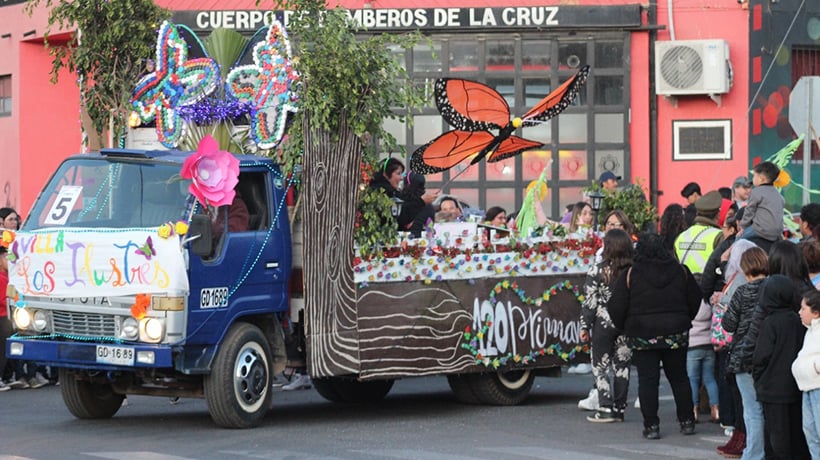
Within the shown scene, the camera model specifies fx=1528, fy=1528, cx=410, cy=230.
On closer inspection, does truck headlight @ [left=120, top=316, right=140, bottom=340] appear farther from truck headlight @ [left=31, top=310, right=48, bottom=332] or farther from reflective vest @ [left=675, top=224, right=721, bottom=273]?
reflective vest @ [left=675, top=224, right=721, bottom=273]

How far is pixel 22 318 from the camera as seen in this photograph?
12.6 meters

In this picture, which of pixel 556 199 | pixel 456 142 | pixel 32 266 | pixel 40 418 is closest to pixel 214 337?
pixel 32 266

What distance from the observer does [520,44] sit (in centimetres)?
2316

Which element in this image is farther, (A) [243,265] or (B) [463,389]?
(B) [463,389]

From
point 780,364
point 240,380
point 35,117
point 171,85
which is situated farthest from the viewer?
point 35,117

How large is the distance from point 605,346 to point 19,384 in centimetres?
711

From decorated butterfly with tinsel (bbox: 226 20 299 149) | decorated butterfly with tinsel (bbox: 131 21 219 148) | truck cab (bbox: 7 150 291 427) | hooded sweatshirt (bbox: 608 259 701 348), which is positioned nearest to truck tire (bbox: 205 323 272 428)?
truck cab (bbox: 7 150 291 427)

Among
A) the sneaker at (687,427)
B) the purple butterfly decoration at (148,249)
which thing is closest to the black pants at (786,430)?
the sneaker at (687,427)

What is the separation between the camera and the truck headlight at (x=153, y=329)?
11.8m

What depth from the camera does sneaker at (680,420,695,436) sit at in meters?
12.3

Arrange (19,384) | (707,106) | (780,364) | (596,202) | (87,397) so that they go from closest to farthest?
(780,364), (87,397), (19,384), (596,202), (707,106)

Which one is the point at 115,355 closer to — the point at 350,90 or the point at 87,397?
the point at 87,397

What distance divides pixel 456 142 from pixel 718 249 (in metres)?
3.28

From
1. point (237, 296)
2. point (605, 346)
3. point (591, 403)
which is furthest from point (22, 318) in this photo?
point (591, 403)
